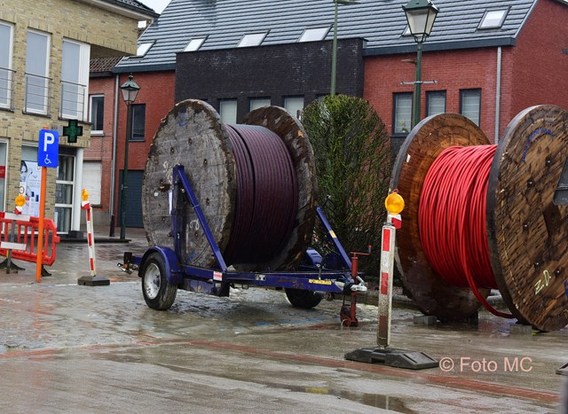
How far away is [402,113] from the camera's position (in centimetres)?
3788

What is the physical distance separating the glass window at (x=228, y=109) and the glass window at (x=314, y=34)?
4.09 meters

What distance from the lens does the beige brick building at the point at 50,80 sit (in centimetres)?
2747

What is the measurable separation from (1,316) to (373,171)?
699 cm

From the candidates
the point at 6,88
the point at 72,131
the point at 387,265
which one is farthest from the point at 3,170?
the point at 387,265

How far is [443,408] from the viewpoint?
7562 mm

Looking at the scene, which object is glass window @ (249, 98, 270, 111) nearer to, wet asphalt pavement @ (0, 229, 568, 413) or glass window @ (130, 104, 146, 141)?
glass window @ (130, 104, 146, 141)

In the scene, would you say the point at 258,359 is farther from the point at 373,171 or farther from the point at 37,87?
the point at 37,87

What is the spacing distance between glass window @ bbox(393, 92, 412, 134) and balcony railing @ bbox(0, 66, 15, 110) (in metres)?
15.6

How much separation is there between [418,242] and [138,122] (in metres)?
34.1

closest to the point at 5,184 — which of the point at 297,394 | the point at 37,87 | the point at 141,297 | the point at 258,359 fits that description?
the point at 37,87

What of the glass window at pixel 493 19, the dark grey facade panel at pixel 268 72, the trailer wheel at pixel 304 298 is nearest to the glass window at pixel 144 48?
the dark grey facade panel at pixel 268 72

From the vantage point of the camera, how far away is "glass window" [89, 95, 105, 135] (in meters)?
47.2

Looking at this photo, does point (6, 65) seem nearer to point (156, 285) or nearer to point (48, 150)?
point (48, 150)

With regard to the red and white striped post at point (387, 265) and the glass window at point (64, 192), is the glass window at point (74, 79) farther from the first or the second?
the red and white striped post at point (387, 265)
